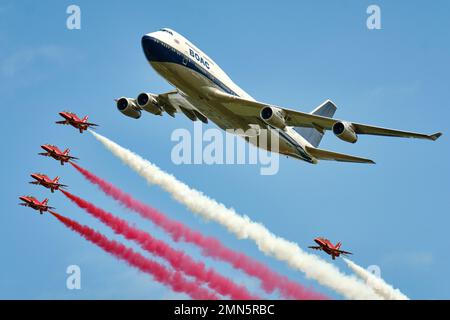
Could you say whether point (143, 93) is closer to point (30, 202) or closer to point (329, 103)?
point (30, 202)

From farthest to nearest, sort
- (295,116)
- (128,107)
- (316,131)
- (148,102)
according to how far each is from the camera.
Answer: (316,131) → (128,107) → (148,102) → (295,116)

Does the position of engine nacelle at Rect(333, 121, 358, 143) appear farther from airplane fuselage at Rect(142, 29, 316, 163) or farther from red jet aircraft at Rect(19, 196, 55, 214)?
red jet aircraft at Rect(19, 196, 55, 214)

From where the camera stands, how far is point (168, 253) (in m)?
80.2

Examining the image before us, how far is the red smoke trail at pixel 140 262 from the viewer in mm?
76375

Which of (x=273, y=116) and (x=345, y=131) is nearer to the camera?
(x=345, y=131)

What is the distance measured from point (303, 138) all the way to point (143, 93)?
1638cm

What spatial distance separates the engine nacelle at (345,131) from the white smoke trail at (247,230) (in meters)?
10.8

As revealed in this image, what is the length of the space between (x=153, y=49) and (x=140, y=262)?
17462 mm

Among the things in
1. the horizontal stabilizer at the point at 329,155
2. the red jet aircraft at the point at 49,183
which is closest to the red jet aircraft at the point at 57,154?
the red jet aircraft at the point at 49,183

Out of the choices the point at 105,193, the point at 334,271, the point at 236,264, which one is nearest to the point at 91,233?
the point at 105,193

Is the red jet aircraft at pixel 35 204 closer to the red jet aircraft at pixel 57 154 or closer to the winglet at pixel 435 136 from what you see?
the red jet aircraft at pixel 57 154

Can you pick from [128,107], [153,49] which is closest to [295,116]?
[153,49]

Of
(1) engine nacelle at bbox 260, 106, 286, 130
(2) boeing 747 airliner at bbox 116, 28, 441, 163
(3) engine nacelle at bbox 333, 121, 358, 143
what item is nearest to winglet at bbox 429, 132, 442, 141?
(2) boeing 747 airliner at bbox 116, 28, 441, 163

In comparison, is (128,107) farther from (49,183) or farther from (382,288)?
(382,288)
